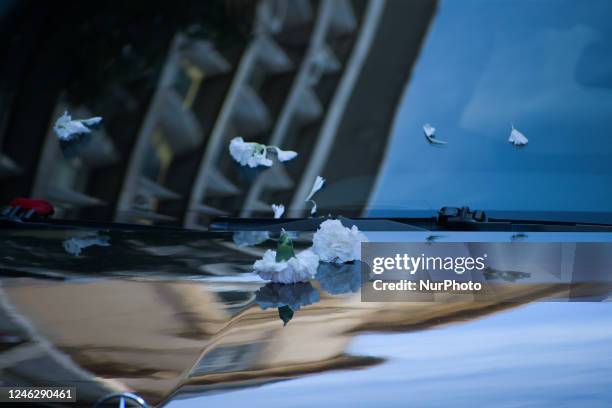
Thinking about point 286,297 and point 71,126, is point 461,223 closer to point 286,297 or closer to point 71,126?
point 286,297

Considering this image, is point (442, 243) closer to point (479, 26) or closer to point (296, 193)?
point (296, 193)

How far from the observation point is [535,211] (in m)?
1.90

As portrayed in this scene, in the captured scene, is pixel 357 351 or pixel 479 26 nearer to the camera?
pixel 357 351

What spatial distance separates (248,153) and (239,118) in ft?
0.37

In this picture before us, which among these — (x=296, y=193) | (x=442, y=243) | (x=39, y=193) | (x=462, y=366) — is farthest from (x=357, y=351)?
(x=39, y=193)

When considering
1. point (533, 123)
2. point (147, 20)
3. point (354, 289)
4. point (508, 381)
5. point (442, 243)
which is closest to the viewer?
point (508, 381)

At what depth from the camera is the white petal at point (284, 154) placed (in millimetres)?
1991

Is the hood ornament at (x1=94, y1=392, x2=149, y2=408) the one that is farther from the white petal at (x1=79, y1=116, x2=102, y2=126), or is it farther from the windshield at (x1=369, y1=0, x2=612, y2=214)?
the white petal at (x1=79, y1=116, x2=102, y2=126)

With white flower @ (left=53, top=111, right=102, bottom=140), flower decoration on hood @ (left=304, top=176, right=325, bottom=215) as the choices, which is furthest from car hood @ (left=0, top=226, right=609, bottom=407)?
white flower @ (left=53, top=111, right=102, bottom=140)

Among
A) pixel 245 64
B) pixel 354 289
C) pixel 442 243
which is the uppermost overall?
pixel 245 64

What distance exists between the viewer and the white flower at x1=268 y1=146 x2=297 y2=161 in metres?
1.99

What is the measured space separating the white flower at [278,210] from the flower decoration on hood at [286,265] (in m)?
0.29

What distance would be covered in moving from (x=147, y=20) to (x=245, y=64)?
0.30 metres

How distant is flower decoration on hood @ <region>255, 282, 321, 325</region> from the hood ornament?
1.18 feet
